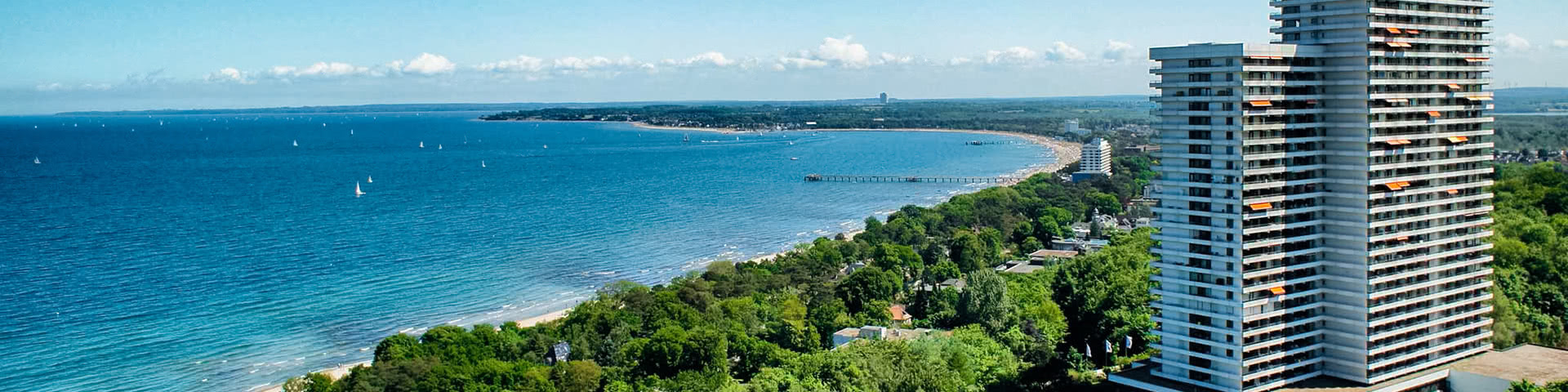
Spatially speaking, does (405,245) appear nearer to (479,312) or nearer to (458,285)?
(458,285)

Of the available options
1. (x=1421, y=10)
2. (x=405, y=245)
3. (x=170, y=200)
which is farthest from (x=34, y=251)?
(x=1421, y=10)

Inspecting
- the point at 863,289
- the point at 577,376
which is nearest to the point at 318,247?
the point at 863,289

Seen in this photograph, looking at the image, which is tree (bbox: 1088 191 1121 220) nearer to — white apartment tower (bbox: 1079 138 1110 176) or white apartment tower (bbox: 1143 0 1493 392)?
white apartment tower (bbox: 1079 138 1110 176)

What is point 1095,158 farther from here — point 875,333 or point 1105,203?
point 875,333

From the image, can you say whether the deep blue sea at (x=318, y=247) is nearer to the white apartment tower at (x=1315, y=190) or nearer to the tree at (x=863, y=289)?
the tree at (x=863, y=289)

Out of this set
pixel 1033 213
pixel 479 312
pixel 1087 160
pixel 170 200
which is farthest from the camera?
pixel 1087 160
